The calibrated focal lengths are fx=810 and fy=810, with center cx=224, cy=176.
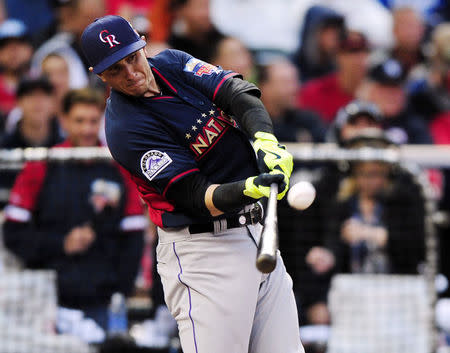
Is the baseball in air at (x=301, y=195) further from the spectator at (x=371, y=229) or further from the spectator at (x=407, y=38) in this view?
the spectator at (x=407, y=38)

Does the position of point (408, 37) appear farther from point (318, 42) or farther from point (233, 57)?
point (233, 57)

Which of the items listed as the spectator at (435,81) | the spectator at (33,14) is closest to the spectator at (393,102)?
the spectator at (435,81)

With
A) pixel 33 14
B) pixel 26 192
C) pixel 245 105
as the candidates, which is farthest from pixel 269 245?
pixel 33 14

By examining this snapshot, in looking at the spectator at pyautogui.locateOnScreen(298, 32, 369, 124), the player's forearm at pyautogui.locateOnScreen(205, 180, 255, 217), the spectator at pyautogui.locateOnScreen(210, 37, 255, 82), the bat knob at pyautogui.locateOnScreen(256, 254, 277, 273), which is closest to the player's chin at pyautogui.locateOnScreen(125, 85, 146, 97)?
the player's forearm at pyautogui.locateOnScreen(205, 180, 255, 217)

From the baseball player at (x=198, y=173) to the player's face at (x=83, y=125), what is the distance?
7.77ft

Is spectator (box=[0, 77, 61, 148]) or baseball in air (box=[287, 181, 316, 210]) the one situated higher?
spectator (box=[0, 77, 61, 148])

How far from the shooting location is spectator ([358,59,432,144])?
280 inches

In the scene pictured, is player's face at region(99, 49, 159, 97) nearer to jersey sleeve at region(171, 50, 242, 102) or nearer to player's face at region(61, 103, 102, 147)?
jersey sleeve at region(171, 50, 242, 102)

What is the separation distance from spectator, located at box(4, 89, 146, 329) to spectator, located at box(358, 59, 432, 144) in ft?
8.36

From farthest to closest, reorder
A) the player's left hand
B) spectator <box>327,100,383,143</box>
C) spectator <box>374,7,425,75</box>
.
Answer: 1. spectator <box>374,7,425,75</box>
2. spectator <box>327,100,383,143</box>
3. the player's left hand

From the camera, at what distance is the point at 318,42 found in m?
8.04

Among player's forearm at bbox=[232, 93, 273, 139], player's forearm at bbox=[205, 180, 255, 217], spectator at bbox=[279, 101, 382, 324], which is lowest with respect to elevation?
spectator at bbox=[279, 101, 382, 324]

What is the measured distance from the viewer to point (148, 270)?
19.2 feet

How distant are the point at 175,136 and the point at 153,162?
178 mm
